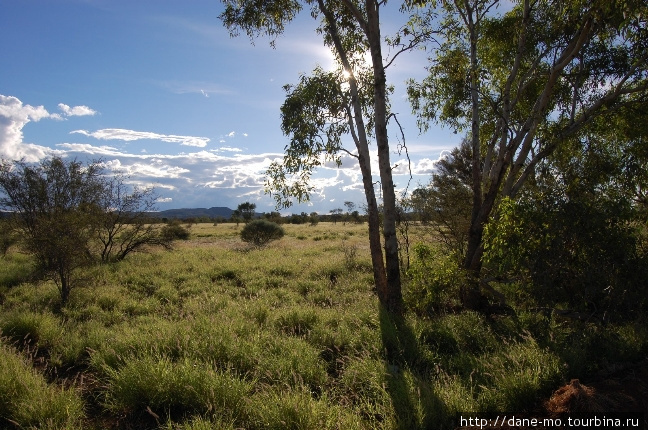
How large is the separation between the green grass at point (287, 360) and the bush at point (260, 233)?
1976 cm

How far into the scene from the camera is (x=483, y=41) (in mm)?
9797

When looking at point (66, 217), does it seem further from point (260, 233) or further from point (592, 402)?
point (260, 233)

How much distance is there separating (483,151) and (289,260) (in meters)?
9.13

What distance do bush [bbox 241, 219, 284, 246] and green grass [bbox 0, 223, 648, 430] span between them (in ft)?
64.8

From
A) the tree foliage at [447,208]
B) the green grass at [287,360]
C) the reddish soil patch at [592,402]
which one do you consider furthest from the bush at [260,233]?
the reddish soil patch at [592,402]

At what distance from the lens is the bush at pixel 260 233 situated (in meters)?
29.7

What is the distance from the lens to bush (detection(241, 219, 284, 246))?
97.6 feet

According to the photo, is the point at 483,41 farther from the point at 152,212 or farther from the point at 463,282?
the point at 152,212

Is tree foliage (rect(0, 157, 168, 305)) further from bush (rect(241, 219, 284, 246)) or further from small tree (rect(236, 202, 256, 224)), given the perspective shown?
small tree (rect(236, 202, 256, 224))

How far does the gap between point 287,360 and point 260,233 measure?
25.9m

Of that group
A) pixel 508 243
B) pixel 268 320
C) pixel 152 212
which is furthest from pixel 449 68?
pixel 152 212

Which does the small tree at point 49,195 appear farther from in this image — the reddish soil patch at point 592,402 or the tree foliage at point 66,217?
the reddish soil patch at point 592,402

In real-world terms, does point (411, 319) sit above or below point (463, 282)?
below

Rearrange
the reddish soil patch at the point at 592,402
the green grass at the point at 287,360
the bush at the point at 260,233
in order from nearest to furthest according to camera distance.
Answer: the reddish soil patch at the point at 592,402, the green grass at the point at 287,360, the bush at the point at 260,233
